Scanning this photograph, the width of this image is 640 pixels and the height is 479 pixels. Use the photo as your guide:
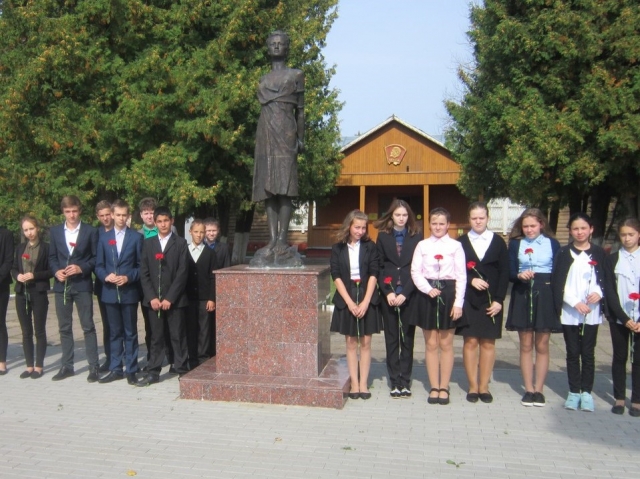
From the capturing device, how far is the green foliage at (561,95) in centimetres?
1323

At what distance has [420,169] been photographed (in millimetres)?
25109

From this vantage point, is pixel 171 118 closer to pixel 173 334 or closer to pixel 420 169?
pixel 173 334

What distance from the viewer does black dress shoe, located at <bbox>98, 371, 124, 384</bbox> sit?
6.71 metres

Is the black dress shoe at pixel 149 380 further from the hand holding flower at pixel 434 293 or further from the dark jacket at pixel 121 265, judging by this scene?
the hand holding flower at pixel 434 293

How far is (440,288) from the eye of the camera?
19.4 feet

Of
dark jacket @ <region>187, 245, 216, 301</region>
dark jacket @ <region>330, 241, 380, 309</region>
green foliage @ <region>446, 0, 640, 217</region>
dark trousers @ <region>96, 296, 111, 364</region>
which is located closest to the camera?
dark jacket @ <region>330, 241, 380, 309</region>

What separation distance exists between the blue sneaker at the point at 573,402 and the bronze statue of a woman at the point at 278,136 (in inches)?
118

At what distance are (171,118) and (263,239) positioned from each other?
13274mm

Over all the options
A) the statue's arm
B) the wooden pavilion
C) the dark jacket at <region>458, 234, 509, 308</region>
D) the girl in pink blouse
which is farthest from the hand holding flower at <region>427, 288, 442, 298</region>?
the wooden pavilion

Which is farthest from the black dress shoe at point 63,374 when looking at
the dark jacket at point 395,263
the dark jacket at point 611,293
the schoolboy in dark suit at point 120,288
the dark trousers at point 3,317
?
the dark jacket at point 611,293

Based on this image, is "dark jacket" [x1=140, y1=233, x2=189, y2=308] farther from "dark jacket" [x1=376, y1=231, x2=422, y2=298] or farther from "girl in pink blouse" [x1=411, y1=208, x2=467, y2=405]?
"girl in pink blouse" [x1=411, y1=208, x2=467, y2=405]

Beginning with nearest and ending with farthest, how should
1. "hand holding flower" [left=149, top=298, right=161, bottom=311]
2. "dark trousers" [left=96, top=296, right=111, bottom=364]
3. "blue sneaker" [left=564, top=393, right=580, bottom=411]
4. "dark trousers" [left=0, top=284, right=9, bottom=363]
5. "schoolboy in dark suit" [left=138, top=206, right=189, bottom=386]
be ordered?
"blue sneaker" [left=564, top=393, right=580, bottom=411]
"hand holding flower" [left=149, top=298, right=161, bottom=311]
"schoolboy in dark suit" [left=138, top=206, right=189, bottom=386]
"dark trousers" [left=96, top=296, right=111, bottom=364]
"dark trousers" [left=0, top=284, right=9, bottom=363]

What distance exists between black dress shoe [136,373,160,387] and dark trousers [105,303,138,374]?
152 millimetres

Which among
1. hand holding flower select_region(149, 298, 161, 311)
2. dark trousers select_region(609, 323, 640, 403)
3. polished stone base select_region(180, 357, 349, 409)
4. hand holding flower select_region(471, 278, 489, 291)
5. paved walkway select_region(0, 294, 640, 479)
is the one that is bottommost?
paved walkway select_region(0, 294, 640, 479)
